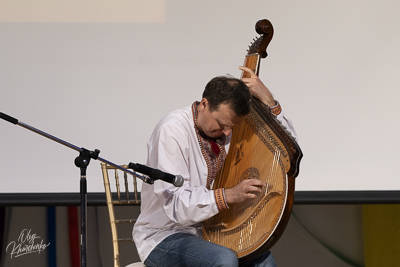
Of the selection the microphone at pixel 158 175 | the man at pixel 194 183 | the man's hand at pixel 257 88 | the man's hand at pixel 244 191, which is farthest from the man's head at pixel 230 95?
the microphone at pixel 158 175

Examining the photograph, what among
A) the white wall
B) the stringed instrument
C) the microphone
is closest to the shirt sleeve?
the stringed instrument

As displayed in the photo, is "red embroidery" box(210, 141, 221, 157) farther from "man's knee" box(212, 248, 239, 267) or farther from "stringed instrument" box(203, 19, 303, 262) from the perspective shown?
"man's knee" box(212, 248, 239, 267)

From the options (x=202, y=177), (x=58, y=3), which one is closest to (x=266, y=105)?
(x=202, y=177)

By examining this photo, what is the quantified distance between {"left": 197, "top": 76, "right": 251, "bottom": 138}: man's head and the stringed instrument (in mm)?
82

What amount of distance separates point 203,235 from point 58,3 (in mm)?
1602

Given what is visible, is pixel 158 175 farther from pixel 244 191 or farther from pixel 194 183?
pixel 194 183

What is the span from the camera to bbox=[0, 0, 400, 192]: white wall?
320cm

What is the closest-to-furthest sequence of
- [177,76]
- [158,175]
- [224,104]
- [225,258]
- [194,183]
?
[158,175]
[225,258]
[224,104]
[194,183]
[177,76]

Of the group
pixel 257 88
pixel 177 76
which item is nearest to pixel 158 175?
pixel 257 88

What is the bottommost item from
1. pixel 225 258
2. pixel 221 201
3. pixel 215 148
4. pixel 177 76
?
pixel 225 258

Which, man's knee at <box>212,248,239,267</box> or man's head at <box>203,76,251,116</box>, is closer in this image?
man's knee at <box>212,248,239,267</box>

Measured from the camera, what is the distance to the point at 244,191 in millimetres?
2068

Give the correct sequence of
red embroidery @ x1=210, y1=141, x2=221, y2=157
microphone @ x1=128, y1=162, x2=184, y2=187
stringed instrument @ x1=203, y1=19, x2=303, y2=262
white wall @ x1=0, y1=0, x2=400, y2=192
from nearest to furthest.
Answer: microphone @ x1=128, y1=162, x2=184, y2=187 → stringed instrument @ x1=203, y1=19, x2=303, y2=262 → red embroidery @ x1=210, y1=141, x2=221, y2=157 → white wall @ x1=0, y1=0, x2=400, y2=192

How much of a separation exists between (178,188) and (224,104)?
1.11 ft
